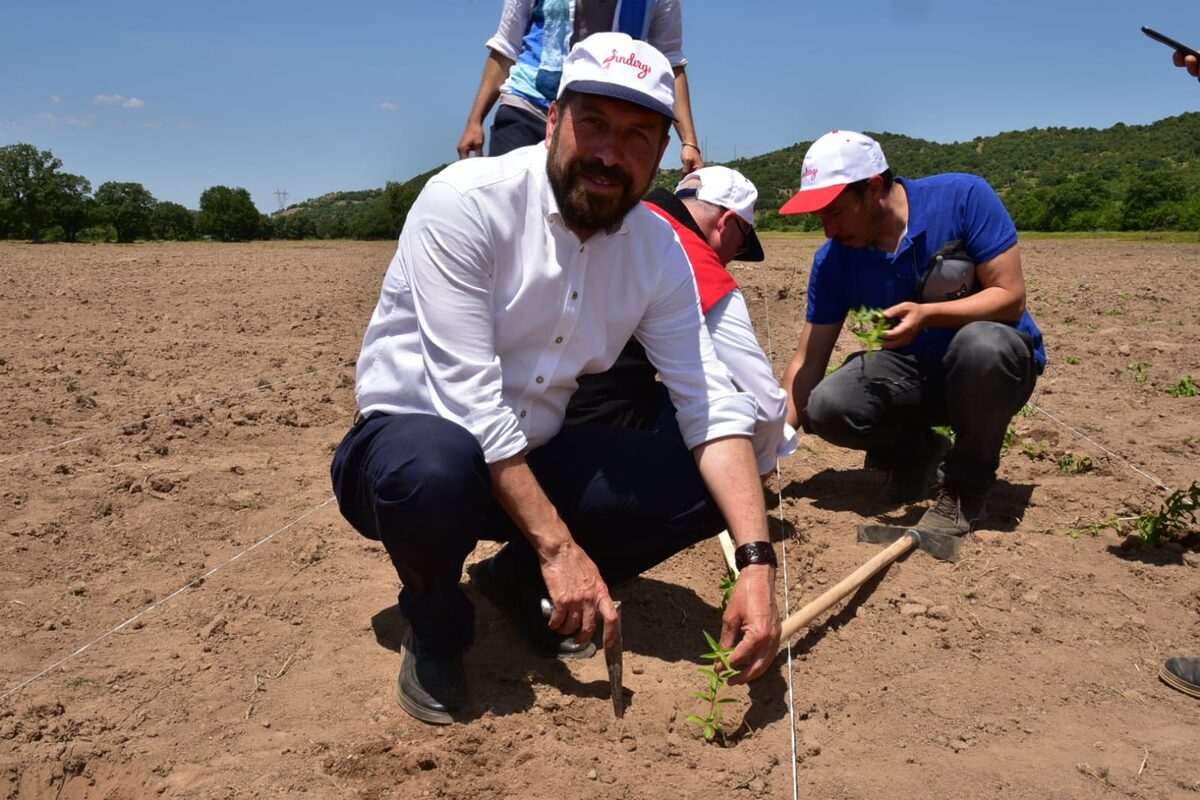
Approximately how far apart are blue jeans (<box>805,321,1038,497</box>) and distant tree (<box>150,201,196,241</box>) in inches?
2180

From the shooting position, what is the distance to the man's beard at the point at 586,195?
240 centimetres

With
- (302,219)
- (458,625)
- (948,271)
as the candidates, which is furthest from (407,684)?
(302,219)

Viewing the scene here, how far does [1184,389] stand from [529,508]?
4733mm

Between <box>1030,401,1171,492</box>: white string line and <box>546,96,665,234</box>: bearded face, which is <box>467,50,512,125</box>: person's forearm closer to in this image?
<box>546,96,665,234</box>: bearded face

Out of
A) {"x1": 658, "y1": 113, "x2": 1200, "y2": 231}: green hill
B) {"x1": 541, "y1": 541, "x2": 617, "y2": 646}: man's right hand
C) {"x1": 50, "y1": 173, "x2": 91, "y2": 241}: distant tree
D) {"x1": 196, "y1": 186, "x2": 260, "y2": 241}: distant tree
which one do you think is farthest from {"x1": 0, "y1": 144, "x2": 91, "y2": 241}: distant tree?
{"x1": 541, "y1": 541, "x2": 617, "y2": 646}: man's right hand

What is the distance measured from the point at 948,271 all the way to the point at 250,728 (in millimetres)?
2725

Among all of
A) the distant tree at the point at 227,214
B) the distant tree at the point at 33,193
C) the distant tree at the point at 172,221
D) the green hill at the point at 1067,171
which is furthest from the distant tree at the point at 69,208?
the green hill at the point at 1067,171

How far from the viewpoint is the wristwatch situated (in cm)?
237

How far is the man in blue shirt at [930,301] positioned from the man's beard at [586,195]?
50.0 inches

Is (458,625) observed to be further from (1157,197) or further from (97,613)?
(1157,197)

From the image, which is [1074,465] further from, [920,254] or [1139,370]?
[1139,370]

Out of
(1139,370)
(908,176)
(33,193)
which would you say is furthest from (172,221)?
(1139,370)

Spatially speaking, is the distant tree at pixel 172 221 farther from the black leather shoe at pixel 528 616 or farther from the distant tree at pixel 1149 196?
the black leather shoe at pixel 528 616

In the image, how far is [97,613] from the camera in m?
2.92
